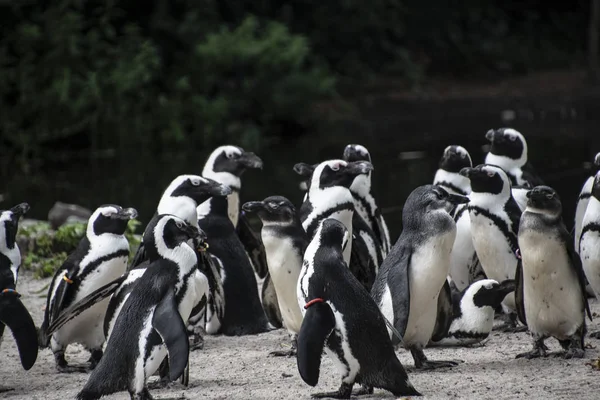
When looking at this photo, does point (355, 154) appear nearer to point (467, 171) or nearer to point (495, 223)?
point (467, 171)

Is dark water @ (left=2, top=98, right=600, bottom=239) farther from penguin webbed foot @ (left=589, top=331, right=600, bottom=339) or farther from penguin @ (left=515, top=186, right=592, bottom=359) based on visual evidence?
penguin @ (left=515, top=186, right=592, bottom=359)

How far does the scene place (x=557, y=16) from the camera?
23.9 meters

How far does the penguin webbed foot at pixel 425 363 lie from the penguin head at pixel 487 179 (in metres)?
1.19

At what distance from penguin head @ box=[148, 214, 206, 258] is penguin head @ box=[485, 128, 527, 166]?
2.58m

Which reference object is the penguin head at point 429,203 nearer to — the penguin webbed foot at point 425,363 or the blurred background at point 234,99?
the penguin webbed foot at point 425,363

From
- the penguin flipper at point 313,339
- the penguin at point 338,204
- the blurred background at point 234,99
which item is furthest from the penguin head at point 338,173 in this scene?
the blurred background at point 234,99

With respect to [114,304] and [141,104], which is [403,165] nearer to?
[141,104]

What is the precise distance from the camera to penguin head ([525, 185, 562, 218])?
489 cm

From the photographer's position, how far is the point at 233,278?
602 cm

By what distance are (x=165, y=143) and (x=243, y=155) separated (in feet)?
31.3

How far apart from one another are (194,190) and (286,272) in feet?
2.51

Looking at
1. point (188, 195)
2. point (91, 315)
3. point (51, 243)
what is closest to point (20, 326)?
point (91, 315)

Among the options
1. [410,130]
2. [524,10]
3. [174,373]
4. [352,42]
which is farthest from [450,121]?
[174,373]

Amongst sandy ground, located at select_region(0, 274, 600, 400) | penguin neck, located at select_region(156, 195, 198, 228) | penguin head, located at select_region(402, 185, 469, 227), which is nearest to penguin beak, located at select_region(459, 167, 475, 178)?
penguin head, located at select_region(402, 185, 469, 227)
